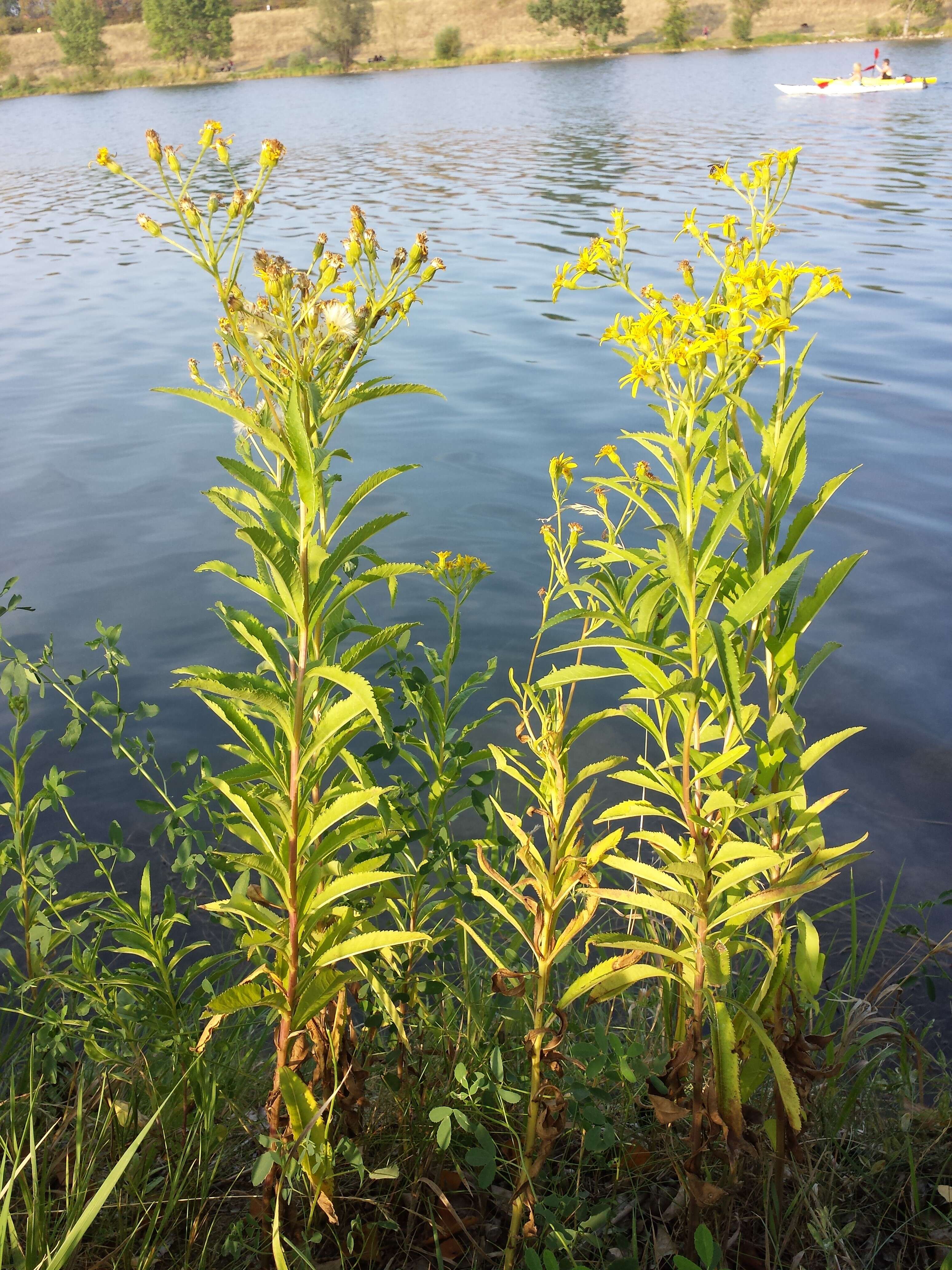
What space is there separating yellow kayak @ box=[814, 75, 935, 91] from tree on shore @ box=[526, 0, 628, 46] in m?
31.3

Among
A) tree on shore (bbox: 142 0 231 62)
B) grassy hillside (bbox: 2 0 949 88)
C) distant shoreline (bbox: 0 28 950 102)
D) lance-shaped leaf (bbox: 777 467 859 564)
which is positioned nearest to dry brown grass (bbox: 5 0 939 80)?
grassy hillside (bbox: 2 0 949 88)

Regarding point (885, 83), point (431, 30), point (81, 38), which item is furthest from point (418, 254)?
point (431, 30)

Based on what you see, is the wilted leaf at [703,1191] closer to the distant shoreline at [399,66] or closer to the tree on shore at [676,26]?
the distant shoreline at [399,66]

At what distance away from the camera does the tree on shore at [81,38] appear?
2137 inches

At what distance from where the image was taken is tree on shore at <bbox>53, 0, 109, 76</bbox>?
54281 mm

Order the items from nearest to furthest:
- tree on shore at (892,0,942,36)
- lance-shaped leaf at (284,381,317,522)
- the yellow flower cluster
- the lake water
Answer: lance-shaped leaf at (284,381,317,522)
the yellow flower cluster
the lake water
tree on shore at (892,0,942,36)

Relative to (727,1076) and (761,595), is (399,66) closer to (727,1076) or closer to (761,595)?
(761,595)

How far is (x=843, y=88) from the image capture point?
28578 mm

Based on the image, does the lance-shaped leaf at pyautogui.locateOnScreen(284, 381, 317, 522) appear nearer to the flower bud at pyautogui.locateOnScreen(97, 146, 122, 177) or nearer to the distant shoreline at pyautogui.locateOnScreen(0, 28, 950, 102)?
the flower bud at pyautogui.locateOnScreen(97, 146, 122, 177)

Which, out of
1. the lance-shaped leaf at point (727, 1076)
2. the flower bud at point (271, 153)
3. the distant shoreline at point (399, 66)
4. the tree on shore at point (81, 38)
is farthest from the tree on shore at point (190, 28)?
the lance-shaped leaf at point (727, 1076)

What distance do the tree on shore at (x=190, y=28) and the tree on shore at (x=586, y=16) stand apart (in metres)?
19.2

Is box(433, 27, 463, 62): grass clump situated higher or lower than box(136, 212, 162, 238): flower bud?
higher

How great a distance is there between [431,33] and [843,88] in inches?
1668

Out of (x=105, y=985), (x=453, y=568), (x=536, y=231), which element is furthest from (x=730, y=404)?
(x=536, y=231)
